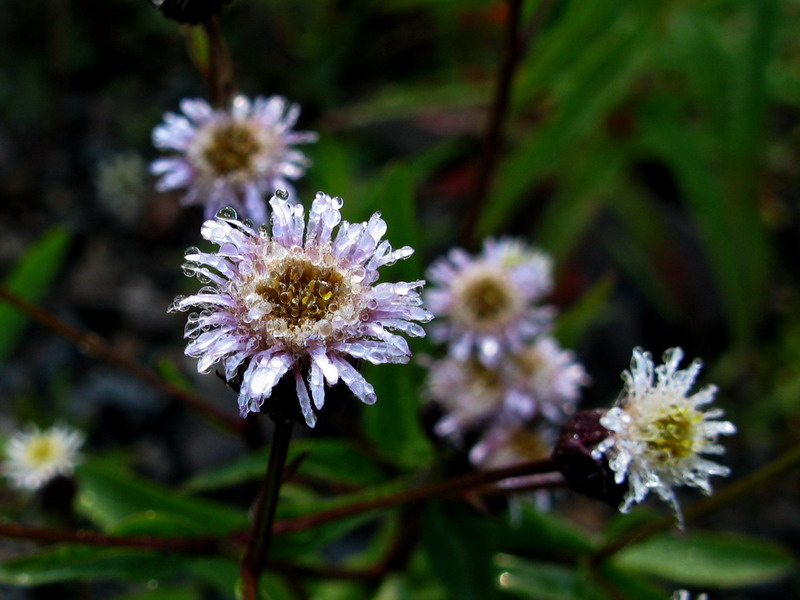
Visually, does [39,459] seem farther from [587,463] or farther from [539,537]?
[587,463]

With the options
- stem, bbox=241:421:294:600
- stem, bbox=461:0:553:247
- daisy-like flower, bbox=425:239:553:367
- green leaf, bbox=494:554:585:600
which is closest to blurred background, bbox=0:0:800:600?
stem, bbox=461:0:553:247

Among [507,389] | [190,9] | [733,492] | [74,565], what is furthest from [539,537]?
[190,9]

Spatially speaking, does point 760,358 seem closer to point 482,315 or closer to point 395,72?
point 482,315

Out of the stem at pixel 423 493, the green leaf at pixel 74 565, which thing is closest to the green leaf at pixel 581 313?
the stem at pixel 423 493

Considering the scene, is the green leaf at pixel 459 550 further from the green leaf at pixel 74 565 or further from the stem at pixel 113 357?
the green leaf at pixel 74 565

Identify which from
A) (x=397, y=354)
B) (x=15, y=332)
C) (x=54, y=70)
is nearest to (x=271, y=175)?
(x=397, y=354)

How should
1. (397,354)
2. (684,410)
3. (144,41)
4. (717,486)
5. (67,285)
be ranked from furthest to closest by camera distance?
(144,41) → (67,285) → (717,486) → (684,410) → (397,354)

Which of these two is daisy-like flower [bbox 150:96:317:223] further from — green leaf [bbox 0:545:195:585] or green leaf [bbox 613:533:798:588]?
green leaf [bbox 613:533:798:588]
